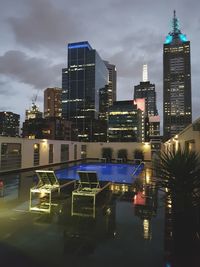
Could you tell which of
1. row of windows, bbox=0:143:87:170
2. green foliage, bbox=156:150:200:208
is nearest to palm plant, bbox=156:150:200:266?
green foliage, bbox=156:150:200:208

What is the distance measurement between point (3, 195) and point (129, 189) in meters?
4.99

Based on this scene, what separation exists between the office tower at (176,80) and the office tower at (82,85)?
53.4 m

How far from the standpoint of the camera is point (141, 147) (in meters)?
26.8

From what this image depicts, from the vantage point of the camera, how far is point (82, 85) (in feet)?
438

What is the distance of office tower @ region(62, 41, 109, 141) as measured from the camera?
12531 centimetres

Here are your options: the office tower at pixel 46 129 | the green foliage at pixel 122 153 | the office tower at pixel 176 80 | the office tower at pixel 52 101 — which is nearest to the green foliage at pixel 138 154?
the green foliage at pixel 122 153

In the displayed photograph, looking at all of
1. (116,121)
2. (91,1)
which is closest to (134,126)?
(116,121)

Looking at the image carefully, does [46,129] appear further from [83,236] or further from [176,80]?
[176,80]

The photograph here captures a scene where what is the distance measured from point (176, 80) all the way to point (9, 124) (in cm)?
12767

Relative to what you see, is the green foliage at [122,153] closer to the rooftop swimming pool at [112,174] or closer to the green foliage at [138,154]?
the green foliage at [138,154]

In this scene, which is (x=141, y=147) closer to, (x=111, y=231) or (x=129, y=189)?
(x=129, y=189)

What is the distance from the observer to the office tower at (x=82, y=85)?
125 meters

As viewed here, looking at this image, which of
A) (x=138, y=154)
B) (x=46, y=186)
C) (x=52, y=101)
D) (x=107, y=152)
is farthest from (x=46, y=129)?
(x=46, y=186)

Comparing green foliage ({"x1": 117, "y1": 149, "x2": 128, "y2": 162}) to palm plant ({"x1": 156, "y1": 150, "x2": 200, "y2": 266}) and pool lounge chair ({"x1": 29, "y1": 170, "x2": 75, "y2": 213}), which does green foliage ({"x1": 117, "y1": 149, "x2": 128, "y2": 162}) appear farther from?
palm plant ({"x1": 156, "y1": 150, "x2": 200, "y2": 266})
